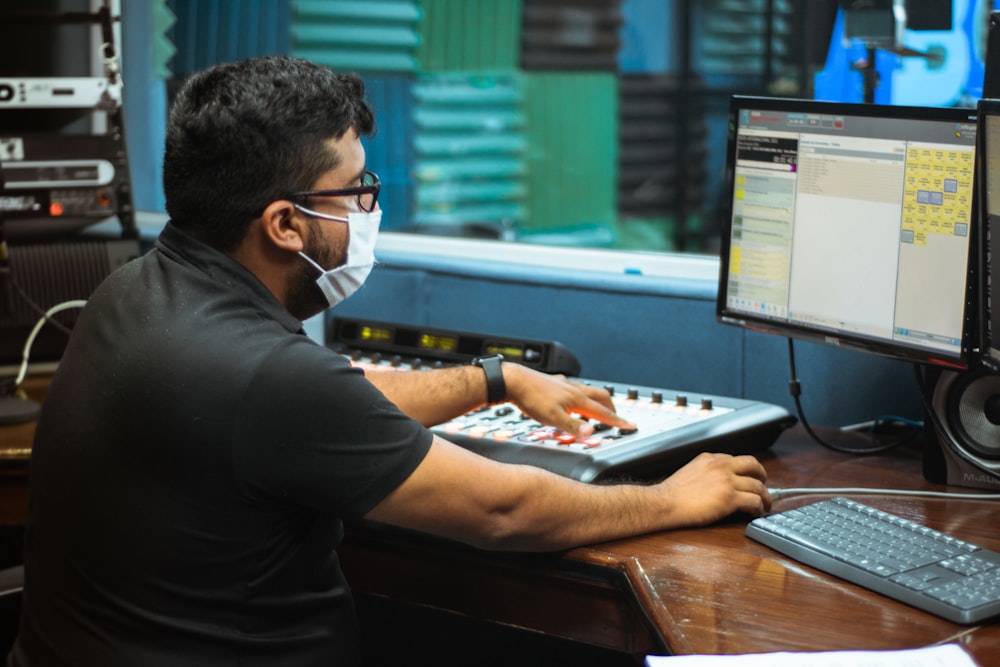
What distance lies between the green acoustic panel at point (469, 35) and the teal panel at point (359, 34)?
0.04 metres

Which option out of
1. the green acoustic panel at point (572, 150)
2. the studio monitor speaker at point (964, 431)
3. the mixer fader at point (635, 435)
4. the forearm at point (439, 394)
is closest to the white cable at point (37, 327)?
the forearm at point (439, 394)

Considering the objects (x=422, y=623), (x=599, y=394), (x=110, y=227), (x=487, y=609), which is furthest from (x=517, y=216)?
(x=487, y=609)

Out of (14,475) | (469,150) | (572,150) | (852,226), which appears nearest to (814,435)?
(852,226)

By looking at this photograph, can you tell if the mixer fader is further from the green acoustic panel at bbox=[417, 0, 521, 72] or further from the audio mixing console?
the green acoustic panel at bbox=[417, 0, 521, 72]

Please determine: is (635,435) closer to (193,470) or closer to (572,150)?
(193,470)

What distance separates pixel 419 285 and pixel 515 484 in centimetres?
112

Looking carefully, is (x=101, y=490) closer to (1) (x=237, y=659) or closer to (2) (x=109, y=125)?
(1) (x=237, y=659)

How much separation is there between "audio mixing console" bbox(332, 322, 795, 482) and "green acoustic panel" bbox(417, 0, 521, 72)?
5.16ft

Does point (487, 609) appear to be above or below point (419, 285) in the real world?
below

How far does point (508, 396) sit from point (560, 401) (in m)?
0.09

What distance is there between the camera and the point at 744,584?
120cm

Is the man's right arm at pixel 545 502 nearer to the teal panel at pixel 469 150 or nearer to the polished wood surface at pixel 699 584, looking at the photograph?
the polished wood surface at pixel 699 584

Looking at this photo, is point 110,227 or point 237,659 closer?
point 237,659

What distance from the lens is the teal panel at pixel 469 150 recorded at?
10.9 feet
